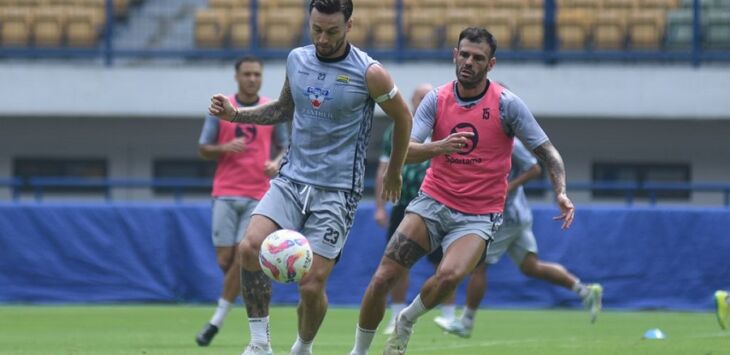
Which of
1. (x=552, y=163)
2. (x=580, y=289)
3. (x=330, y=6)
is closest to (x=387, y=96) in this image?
(x=330, y=6)

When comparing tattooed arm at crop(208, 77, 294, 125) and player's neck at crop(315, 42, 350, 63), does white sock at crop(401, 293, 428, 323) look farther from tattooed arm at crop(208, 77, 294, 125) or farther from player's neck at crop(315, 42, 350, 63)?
player's neck at crop(315, 42, 350, 63)

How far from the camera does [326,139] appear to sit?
8875 millimetres

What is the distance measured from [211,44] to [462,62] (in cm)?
1474

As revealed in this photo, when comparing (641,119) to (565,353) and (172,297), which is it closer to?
(172,297)

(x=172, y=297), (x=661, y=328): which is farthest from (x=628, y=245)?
(x=172, y=297)

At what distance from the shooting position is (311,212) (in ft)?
29.2

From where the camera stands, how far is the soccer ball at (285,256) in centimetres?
834

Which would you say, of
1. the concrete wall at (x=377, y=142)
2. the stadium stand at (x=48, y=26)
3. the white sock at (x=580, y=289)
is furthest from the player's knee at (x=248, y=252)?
the stadium stand at (x=48, y=26)

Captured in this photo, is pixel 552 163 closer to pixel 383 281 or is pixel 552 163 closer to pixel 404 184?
pixel 383 281

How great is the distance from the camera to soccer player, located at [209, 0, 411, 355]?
8789 millimetres

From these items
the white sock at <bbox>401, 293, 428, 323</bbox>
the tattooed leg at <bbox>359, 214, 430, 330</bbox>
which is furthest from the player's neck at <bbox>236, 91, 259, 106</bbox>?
the white sock at <bbox>401, 293, 428, 323</bbox>

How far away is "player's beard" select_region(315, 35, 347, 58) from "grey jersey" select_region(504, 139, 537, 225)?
4.29 meters

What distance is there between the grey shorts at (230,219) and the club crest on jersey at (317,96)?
400 cm

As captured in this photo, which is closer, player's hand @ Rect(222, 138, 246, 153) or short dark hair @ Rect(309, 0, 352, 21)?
short dark hair @ Rect(309, 0, 352, 21)
